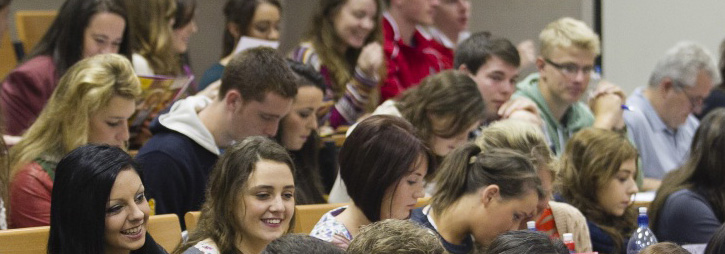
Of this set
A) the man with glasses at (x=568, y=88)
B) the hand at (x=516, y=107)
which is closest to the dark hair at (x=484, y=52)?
the hand at (x=516, y=107)

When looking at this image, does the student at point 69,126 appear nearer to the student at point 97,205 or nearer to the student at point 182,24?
the student at point 97,205

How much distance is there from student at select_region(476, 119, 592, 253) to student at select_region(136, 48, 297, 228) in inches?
29.8

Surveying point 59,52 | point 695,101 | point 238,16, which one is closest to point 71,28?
point 59,52

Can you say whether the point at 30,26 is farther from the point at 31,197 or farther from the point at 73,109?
the point at 31,197

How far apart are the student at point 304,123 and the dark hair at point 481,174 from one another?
881mm

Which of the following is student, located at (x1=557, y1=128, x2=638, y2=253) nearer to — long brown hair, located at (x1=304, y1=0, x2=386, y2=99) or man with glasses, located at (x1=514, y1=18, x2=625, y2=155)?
man with glasses, located at (x1=514, y1=18, x2=625, y2=155)

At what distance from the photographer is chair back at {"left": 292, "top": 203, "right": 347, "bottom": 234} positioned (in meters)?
3.64

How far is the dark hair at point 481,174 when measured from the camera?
3.40 metres

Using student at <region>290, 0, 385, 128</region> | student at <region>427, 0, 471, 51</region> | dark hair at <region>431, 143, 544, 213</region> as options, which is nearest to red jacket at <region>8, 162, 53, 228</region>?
dark hair at <region>431, 143, 544, 213</region>

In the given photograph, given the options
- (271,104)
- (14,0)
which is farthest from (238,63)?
(14,0)

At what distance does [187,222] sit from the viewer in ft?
11.5

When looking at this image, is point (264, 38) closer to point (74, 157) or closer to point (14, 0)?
point (14, 0)

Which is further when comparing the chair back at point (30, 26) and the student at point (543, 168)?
the chair back at point (30, 26)

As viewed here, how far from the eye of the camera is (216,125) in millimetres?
4129
